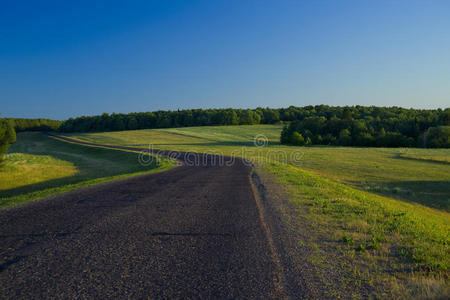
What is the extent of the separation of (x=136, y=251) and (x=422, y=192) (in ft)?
65.9

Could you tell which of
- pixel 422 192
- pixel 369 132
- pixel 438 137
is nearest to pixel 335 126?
pixel 369 132

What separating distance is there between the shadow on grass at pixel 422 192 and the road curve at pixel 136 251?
38.4ft

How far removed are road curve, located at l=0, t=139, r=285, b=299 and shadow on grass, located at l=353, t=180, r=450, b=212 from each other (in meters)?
11.7

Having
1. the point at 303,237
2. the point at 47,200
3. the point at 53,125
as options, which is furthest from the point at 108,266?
the point at 53,125

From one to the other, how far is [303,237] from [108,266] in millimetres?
4490

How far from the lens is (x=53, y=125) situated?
138250 millimetres

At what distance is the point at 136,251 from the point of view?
213 inches

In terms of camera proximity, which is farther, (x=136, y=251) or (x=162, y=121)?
(x=162, y=121)

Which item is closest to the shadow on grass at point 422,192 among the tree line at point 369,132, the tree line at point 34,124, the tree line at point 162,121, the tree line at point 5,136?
the tree line at point 5,136

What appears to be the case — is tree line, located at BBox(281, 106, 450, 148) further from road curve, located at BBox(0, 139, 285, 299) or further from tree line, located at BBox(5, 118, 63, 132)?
tree line, located at BBox(5, 118, 63, 132)

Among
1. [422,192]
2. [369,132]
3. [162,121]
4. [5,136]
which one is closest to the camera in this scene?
[422,192]

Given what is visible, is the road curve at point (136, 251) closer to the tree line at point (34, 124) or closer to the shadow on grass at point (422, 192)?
the shadow on grass at point (422, 192)

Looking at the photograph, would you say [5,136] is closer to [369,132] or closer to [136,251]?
[136,251]

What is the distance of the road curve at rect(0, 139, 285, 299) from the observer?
13.4 feet
